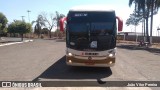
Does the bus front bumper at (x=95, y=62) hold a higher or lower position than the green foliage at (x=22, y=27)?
lower

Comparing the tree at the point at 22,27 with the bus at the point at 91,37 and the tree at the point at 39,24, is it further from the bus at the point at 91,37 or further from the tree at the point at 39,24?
the bus at the point at 91,37

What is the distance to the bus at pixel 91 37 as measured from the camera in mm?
15711

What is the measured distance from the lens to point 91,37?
15.8 meters

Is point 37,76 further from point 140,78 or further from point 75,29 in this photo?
point 140,78

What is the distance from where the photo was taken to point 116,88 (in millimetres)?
11602

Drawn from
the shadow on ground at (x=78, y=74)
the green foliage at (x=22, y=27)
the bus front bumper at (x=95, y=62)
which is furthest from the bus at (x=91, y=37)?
the green foliage at (x=22, y=27)

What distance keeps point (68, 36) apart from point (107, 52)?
2.13 m

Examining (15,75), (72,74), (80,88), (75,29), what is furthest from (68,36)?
(80,88)

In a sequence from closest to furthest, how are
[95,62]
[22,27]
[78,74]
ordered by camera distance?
[78,74]
[95,62]
[22,27]

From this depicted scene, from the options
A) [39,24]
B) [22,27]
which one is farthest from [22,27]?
[39,24]

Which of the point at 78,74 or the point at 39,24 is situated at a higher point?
the point at 39,24

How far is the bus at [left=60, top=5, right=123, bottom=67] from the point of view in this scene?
15.7 metres

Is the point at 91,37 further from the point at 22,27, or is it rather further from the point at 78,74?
the point at 22,27

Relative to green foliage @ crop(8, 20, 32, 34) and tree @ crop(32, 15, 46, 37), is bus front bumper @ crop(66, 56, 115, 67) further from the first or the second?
tree @ crop(32, 15, 46, 37)
